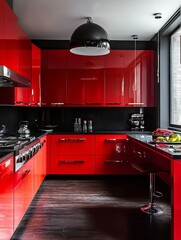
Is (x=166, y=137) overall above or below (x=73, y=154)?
above

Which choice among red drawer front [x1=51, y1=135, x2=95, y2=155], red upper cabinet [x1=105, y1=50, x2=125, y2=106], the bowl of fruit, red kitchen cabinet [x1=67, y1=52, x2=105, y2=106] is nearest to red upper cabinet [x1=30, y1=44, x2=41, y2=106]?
red kitchen cabinet [x1=67, y1=52, x2=105, y2=106]

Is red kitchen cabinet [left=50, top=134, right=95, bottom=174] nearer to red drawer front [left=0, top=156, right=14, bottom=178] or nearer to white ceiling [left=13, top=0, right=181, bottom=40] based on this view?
white ceiling [left=13, top=0, right=181, bottom=40]

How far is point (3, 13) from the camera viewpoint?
8.35 ft

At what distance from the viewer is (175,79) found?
4.20 metres

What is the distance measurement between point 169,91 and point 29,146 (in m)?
2.66

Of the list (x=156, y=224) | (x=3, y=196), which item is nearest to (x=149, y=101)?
(x=156, y=224)

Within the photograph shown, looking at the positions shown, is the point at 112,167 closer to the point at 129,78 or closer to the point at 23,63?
the point at 129,78

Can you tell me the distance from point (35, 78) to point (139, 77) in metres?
1.83

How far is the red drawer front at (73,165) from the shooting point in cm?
448

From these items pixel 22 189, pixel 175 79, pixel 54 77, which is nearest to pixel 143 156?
pixel 175 79

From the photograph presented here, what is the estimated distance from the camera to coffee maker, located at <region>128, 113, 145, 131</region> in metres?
5.02

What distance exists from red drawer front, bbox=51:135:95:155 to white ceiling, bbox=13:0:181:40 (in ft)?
5.98

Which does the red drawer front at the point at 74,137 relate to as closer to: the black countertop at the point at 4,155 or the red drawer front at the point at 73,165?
the red drawer front at the point at 73,165

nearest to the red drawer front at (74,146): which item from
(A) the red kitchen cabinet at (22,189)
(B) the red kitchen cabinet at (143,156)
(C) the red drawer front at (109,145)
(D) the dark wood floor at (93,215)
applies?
(C) the red drawer front at (109,145)
